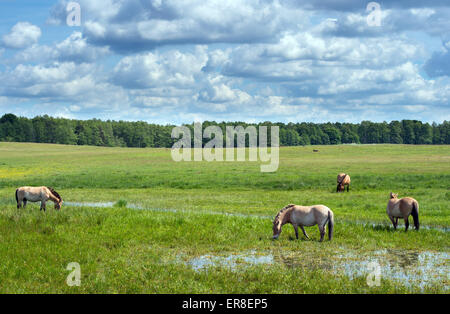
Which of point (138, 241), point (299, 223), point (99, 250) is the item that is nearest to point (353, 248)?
point (299, 223)

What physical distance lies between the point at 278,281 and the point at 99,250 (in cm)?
618

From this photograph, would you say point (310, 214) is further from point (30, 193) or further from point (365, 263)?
point (30, 193)

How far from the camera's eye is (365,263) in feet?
41.3

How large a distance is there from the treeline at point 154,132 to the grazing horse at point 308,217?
15425 centimetres

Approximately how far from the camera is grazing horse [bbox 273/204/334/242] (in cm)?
1487

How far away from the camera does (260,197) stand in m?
31.1

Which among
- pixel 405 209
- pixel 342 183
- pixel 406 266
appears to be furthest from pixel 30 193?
pixel 342 183

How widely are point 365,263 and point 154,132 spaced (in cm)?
17510

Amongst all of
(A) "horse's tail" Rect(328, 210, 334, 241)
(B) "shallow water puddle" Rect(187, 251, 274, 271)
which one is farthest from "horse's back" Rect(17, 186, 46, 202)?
(A) "horse's tail" Rect(328, 210, 334, 241)

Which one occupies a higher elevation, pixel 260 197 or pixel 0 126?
pixel 0 126

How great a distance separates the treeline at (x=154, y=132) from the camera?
521ft

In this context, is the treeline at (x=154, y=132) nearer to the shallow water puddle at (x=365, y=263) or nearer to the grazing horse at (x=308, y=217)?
the grazing horse at (x=308, y=217)

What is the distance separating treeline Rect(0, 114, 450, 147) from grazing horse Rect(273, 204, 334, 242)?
15425cm
